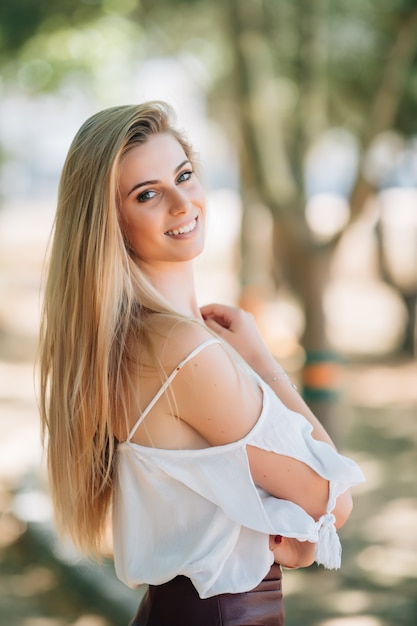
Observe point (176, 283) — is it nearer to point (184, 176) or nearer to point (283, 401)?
point (184, 176)

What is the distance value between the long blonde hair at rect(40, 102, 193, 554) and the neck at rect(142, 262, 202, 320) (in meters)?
0.07

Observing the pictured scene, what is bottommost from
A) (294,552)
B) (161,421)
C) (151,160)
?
(294,552)

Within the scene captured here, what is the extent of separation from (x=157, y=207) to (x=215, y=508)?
63cm

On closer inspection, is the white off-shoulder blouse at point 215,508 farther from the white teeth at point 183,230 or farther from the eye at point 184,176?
the eye at point 184,176

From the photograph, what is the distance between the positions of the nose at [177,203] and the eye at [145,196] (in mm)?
41

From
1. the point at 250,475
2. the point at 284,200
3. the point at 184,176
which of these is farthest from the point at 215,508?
the point at 284,200

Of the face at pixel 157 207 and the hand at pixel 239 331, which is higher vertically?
the face at pixel 157 207

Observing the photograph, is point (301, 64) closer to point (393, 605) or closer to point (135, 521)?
point (393, 605)

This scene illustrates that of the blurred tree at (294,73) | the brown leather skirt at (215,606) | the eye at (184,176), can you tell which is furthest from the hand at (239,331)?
the blurred tree at (294,73)

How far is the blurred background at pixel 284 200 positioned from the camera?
4.94 meters

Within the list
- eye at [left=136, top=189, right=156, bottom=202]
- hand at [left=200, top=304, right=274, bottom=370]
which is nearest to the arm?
hand at [left=200, top=304, right=274, bottom=370]

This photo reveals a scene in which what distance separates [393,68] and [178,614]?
413 cm

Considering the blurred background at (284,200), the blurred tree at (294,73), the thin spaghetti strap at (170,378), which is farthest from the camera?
the blurred tree at (294,73)

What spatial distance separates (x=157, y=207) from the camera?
193cm
